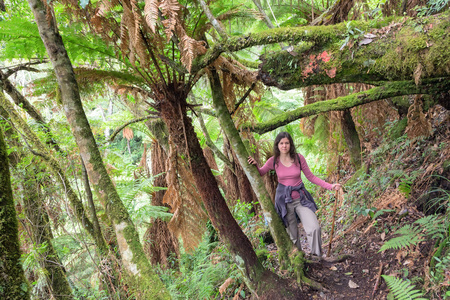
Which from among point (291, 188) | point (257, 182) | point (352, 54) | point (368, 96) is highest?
point (352, 54)

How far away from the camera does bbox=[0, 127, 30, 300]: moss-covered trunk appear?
2.01m

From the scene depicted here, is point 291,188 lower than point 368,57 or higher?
lower

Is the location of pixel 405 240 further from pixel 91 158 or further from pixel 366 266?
pixel 91 158

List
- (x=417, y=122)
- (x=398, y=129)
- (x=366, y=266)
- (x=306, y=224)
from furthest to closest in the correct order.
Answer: (x=398, y=129) → (x=417, y=122) → (x=306, y=224) → (x=366, y=266)

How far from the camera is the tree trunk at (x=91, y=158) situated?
8.71 ft

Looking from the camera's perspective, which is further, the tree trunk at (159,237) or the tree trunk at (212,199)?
the tree trunk at (159,237)

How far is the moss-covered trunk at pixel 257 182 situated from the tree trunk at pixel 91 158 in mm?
1547

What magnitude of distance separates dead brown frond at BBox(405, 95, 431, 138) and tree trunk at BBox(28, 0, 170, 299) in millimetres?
3961

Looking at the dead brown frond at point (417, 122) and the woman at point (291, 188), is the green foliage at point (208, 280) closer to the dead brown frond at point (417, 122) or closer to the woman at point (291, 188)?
the woman at point (291, 188)

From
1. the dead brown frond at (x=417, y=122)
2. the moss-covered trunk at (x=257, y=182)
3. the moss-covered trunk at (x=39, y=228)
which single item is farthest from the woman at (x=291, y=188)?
the moss-covered trunk at (x=39, y=228)

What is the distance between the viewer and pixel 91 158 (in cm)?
280

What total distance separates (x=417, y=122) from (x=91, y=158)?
4280 mm

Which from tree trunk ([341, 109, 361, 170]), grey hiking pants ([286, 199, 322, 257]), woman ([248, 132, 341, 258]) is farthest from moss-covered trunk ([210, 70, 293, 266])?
tree trunk ([341, 109, 361, 170])

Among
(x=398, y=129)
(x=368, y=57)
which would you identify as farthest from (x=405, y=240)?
(x=398, y=129)
